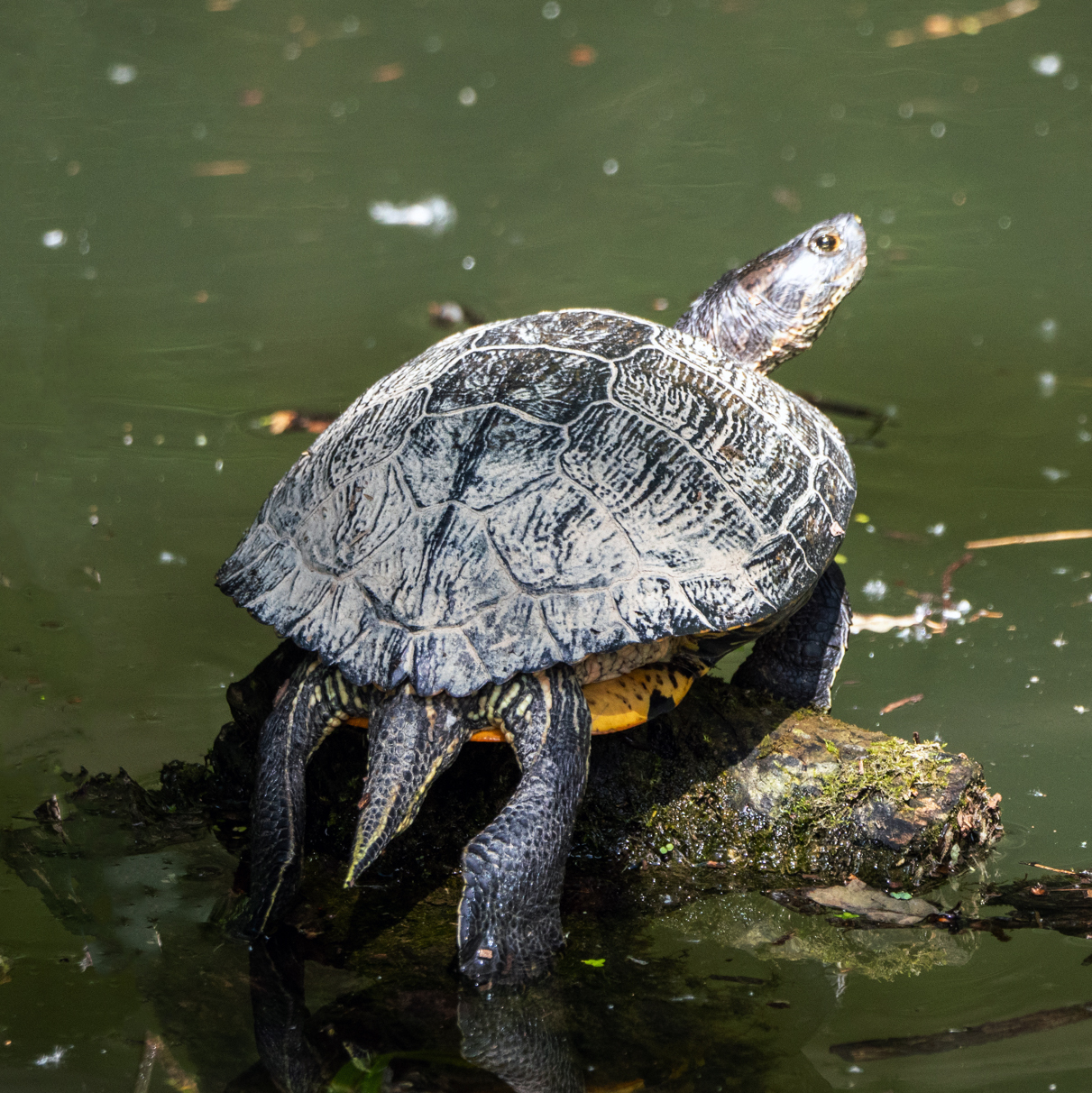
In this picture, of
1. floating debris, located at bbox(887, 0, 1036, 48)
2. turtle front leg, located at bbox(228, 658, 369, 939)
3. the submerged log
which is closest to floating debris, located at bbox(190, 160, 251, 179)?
floating debris, located at bbox(887, 0, 1036, 48)

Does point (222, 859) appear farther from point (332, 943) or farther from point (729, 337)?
point (729, 337)

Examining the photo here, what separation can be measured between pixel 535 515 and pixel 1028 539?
9.02 feet

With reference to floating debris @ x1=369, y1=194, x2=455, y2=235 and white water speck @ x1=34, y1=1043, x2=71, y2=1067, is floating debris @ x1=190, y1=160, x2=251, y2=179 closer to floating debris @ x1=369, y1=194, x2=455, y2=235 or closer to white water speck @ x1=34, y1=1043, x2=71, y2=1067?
floating debris @ x1=369, y1=194, x2=455, y2=235

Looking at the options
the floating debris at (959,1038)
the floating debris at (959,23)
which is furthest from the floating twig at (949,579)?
the floating debris at (959,23)

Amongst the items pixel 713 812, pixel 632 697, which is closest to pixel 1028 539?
pixel 713 812

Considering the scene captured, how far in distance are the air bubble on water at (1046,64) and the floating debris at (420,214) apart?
15.6 feet

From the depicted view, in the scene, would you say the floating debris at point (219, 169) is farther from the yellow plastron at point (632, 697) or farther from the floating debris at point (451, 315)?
the yellow plastron at point (632, 697)

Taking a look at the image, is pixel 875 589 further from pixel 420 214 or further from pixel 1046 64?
pixel 1046 64

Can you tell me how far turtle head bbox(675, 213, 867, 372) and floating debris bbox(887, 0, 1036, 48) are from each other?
6005 millimetres

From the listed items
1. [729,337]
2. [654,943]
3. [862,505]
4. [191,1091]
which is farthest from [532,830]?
[862,505]

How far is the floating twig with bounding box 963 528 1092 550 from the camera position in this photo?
4.62 meters

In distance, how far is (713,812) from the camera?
119 inches

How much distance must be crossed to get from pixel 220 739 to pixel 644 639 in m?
1.35

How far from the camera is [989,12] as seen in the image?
31.4 feet
